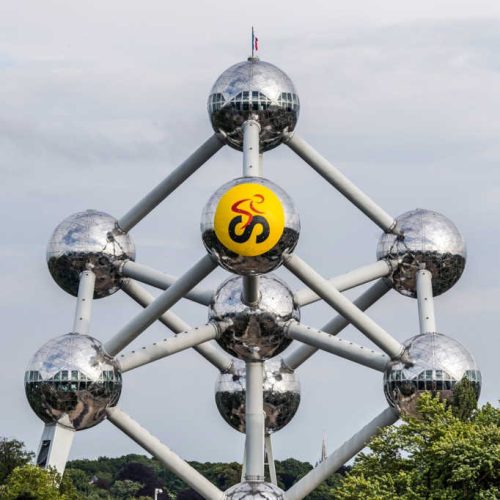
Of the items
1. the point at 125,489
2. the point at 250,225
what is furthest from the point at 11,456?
the point at 125,489

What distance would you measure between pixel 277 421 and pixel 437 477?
871cm

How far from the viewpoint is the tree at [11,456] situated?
40031mm

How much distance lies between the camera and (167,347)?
30156mm

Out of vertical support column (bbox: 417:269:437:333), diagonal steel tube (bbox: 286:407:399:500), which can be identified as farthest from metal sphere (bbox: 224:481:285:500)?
vertical support column (bbox: 417:269:437:333)

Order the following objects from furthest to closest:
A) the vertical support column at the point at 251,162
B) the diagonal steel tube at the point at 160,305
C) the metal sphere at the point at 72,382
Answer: the vertical support column at the point at 251,162, the metal sphere at the point at 72,382, the diagonal steel tube at the point at 160,305

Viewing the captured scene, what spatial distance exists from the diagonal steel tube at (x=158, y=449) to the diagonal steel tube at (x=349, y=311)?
4.37 metres

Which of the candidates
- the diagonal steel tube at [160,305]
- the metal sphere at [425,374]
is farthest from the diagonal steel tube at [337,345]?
the diagonal steel tube at [160,305]

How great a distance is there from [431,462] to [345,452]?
5253 mm

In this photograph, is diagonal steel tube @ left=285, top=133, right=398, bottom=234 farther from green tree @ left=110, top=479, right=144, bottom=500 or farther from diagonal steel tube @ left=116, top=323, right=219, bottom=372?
green tree @ left=110, top=479, right=144, bottom=500

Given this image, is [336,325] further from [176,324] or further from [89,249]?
[89,249]

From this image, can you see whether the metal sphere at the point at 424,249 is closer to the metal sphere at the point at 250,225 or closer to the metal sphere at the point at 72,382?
the metal sphere at the point at 250,225

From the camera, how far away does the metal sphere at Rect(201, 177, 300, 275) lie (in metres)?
26.6

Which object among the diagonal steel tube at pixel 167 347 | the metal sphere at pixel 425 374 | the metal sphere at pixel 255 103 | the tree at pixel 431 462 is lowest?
the tree at pixel 431 462

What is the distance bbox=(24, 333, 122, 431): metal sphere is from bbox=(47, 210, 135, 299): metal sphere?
3.05 m
